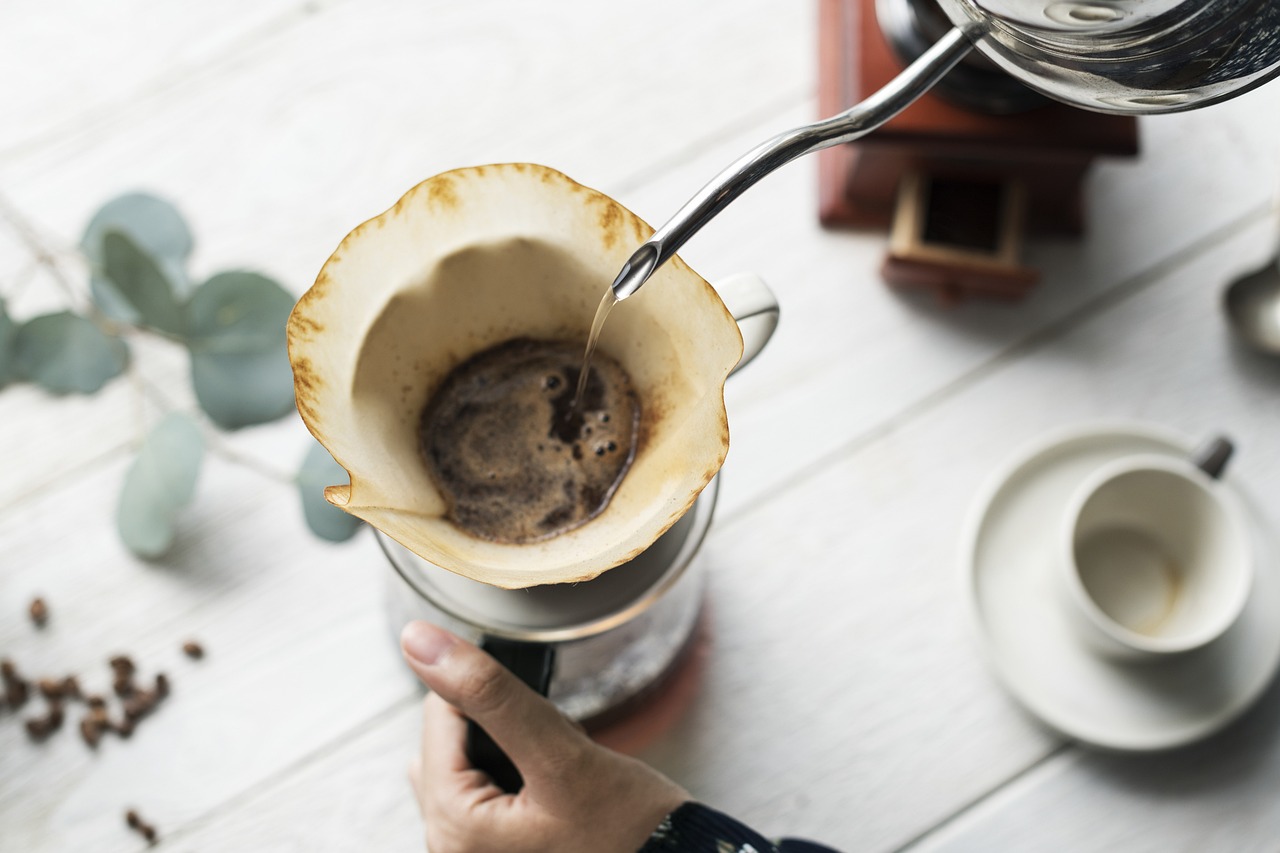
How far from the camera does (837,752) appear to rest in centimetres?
79

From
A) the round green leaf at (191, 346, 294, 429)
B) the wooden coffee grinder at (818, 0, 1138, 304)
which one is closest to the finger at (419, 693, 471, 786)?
the round green leaf at (191, 346, 294, 429)

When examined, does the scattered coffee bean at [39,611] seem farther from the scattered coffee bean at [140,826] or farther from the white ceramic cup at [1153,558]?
the white ceramic cup at [1153,558]

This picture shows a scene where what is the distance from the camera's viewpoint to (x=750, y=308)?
51 cm

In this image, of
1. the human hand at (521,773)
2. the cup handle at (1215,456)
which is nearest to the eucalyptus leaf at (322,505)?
the human hand at (521,773)

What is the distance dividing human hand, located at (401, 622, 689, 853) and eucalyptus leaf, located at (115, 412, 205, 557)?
0.86 ft

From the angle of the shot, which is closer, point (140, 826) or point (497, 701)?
point (497, 701)

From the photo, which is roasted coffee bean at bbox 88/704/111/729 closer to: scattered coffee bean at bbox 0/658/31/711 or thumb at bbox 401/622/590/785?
scattered coffee bean at bbox 0/658/31/711

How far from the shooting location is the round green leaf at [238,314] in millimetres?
742

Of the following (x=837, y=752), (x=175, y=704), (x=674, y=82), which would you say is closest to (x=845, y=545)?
(x=837, y=752)

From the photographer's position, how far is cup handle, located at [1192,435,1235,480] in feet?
2.46

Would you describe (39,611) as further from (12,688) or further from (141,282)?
(141,282)

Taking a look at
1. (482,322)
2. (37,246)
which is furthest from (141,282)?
(482,322)

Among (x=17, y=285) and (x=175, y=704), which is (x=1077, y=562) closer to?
(x=175, y=704)

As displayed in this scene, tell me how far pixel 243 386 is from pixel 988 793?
1.97 ft
